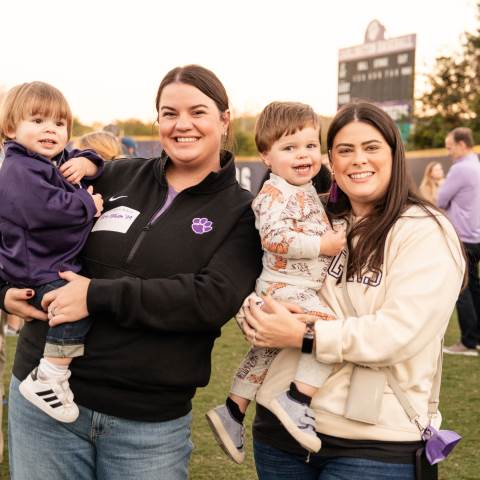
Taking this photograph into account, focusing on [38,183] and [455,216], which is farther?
[455,216]

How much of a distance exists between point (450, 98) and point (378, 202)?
34.9 meters

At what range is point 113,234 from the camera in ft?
7.66

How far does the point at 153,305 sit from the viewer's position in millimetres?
2123

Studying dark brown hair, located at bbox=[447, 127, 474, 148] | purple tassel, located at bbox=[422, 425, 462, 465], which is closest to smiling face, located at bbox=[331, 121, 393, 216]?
purple tassel, located at bbox=[422, 425, 462, 465]

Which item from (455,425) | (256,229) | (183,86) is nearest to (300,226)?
(256,229)

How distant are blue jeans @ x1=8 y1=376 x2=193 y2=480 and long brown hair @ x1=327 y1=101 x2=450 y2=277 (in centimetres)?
82

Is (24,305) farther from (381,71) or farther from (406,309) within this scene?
(381,71)

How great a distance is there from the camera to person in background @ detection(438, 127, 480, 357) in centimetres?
727

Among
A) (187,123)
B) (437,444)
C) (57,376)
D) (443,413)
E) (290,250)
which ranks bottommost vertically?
(443,413)

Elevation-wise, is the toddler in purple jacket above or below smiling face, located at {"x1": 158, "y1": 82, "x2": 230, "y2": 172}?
below

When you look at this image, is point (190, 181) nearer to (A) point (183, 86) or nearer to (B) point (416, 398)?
(A) point (183, 86)

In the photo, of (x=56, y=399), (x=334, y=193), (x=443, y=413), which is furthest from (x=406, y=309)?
(x=443, y=413)

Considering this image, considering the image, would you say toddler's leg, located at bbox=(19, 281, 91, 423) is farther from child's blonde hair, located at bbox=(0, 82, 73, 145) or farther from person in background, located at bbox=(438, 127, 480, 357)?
person in background, located at bbox=(438, 127, 480, 357)

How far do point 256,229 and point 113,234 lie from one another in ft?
1.59
